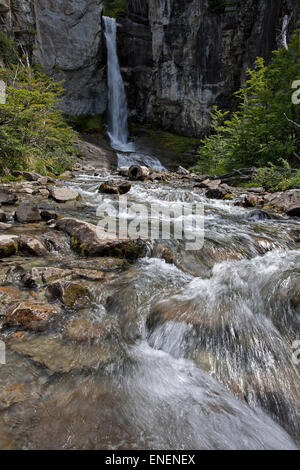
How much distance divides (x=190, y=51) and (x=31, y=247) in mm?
26579

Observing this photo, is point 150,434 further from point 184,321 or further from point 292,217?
point 292,217

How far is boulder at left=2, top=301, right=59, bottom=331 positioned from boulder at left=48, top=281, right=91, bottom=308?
0.21m

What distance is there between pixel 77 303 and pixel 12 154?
8.47 meters

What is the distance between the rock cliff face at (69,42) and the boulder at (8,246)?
2295 centimetres

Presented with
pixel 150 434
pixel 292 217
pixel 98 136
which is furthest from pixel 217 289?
pixel 98 136

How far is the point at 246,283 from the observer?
9.81 feet

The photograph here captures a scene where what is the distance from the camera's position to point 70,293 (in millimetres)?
2512

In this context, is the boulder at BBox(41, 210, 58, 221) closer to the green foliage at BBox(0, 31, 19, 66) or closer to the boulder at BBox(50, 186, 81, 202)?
the boulder at BBox(50, 186, 81, 202)

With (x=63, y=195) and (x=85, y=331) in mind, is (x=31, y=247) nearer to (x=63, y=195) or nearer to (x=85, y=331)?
(x=85, y=331)

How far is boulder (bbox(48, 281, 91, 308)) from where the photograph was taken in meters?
2.46

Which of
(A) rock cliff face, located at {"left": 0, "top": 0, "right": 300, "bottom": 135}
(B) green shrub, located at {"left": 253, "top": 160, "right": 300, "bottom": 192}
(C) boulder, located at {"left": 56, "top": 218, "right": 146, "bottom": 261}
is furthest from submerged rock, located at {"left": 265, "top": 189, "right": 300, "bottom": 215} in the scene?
(A) rock cliff face, located at {"left": 0, "top": 0, "right": 300, "bottom": 135}

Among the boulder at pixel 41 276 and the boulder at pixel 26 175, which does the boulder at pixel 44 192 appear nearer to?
the boulder at pixel 26 175

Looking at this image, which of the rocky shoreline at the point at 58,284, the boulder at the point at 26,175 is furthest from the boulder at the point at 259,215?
the boulder at the point at 26,175

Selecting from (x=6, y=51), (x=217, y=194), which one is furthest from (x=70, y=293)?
(x=6, y=51)
